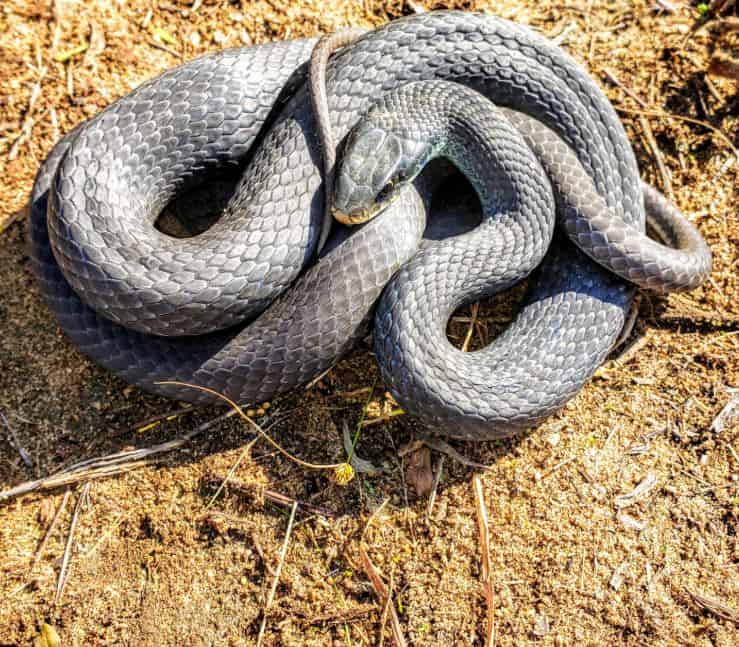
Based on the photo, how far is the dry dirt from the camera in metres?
3.85

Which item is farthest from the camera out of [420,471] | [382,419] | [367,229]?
[382,419]

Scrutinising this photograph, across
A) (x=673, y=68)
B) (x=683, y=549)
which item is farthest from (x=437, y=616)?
(x=673, y=68)

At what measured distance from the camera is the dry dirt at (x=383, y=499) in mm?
3848

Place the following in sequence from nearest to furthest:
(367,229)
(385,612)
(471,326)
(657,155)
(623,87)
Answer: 1. (385,612)
2. (367,229)
3. (471,326)
4. (657,155)
5. (623,87)

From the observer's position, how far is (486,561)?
12.9 feet

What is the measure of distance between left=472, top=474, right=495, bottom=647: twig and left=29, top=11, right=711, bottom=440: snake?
0.47m

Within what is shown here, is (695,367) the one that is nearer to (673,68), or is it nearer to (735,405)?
(735,405)

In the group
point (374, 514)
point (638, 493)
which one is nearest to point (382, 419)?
→ point (374, 514)

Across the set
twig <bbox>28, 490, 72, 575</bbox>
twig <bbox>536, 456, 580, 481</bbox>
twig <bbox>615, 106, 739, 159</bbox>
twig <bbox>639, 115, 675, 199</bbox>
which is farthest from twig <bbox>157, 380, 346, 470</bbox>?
twig <bbox>615, 106, 739, 159</bbox>

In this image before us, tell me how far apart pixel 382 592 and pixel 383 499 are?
1.78 ft

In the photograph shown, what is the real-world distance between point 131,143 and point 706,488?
4180 millimetres

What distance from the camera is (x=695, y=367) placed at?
14.2 ft

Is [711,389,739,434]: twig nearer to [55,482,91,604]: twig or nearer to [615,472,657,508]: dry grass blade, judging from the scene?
[615,472,657,508]: dry grass blade

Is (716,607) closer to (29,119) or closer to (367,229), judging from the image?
(367,229)
